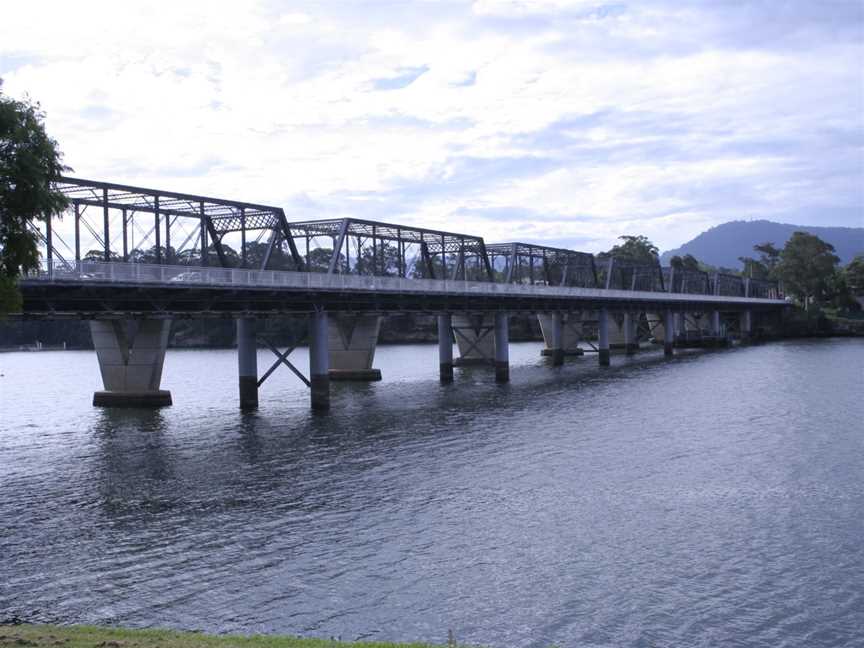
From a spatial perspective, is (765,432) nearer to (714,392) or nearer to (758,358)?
(714,392)

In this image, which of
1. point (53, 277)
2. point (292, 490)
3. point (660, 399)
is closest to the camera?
point (292, 490)

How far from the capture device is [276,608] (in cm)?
2136

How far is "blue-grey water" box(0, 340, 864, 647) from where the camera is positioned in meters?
20.8

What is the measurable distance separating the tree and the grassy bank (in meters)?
10.5

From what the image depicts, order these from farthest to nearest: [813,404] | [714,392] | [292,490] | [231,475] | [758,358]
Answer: [758,358]
[714,392]
[813,404]
[231,475]
[292,490]

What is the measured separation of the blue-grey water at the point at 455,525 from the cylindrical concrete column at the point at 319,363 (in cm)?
437

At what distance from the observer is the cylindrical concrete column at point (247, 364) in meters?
65.9

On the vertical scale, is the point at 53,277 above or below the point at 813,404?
above

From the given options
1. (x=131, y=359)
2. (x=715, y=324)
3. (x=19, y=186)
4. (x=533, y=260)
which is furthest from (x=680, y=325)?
(x=19, y=186)

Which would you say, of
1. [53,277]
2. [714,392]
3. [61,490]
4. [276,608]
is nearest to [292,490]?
[61,490]

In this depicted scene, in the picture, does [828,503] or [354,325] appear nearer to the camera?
[828,503]

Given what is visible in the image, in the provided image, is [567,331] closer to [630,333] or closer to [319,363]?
[630,333]

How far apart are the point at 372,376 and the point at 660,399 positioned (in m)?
34.7

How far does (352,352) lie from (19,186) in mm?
68018
